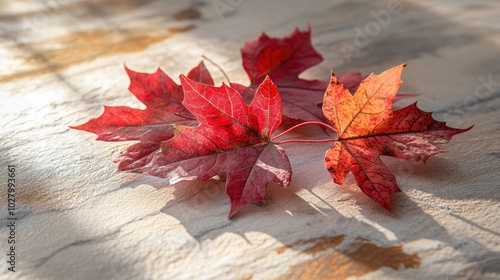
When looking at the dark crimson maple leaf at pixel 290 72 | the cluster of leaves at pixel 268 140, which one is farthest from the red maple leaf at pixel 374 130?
the dark crimson maple leaf at pixel 290 72

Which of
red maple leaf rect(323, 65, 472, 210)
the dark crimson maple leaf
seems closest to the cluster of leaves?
red maple leaf rect(323, 65, 472, 210)

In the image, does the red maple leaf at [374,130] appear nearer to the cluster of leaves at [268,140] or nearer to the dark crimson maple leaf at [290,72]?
the cluster of leaves at [268,140]

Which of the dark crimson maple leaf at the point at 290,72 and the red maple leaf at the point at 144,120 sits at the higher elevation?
the dark crimson maple leaf at the point at 290,72

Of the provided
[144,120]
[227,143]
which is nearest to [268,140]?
[227,143]

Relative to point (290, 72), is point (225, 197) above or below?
below

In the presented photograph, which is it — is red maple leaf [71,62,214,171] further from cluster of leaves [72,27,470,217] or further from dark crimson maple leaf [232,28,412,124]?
dark crimson maple leaf [232,28,412,124]

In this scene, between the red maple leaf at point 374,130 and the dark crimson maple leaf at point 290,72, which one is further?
the dark crimson maple leaf at point 290,72

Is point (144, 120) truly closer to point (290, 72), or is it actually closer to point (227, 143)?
point (227, 143)
